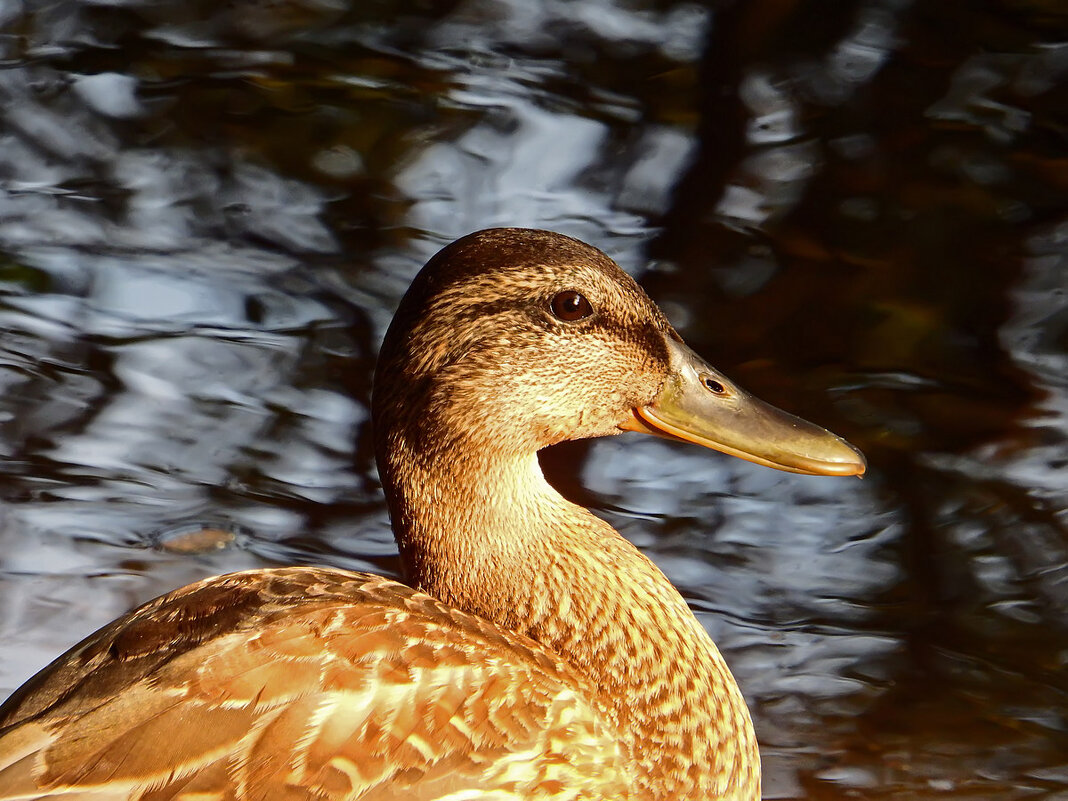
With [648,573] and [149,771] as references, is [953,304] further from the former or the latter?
[149,771]

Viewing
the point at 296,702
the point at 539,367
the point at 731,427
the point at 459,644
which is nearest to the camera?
the point at 296,702

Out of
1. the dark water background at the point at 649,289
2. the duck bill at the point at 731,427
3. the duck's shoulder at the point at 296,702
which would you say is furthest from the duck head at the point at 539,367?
the dark water background at the point at 649,289

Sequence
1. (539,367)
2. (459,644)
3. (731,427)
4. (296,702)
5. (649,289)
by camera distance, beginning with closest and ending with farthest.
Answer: (296,702) → (459,644) → (539,367) → (731,427) → (649,289)

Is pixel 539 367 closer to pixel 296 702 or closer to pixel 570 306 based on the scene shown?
pixel 570 306

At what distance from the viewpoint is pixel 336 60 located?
6.24 m

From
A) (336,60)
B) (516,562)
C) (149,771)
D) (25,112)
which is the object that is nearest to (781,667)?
(516,562)

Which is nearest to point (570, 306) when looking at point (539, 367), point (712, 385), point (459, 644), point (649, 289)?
point (539, 367)

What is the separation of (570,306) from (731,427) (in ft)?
1.49

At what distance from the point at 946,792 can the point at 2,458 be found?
3.01 metres

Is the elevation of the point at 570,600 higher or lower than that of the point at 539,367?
lower

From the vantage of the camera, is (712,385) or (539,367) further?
(712,385)

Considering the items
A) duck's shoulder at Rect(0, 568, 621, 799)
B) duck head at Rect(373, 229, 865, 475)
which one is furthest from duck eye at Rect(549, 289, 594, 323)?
duck's shoulder at Rect(0, 568, 621, 799)

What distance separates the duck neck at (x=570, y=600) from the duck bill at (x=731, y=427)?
323 millimetres

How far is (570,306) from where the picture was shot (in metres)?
2.80
